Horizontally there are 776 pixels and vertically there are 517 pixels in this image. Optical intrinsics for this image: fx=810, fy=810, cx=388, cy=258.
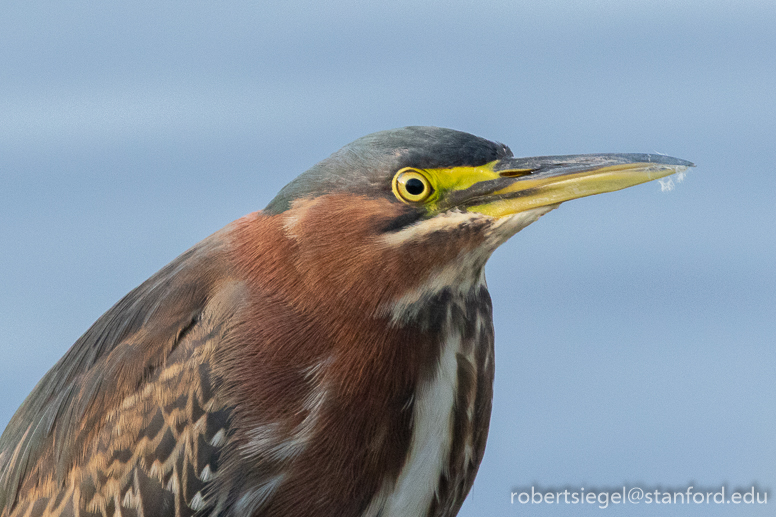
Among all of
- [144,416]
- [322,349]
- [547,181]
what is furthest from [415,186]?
[144,416]

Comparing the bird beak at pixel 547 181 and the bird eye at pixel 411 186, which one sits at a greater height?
the bird eye at pixel 411 186

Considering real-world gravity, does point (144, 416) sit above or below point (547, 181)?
below

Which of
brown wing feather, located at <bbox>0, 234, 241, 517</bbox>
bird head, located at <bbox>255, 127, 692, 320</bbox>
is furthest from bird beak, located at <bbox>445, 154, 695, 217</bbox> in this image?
brown wing feather, located at <bbox>0, 234, 241, 517</bbox>

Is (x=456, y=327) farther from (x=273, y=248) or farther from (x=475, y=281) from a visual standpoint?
(x=273, y=248)

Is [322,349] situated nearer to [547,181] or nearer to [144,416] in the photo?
[144,416]

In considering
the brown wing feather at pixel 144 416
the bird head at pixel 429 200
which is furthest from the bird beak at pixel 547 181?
the brown wing feather at pixel 144 416

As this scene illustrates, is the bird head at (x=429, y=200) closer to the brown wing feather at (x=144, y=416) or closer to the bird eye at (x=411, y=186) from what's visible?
the bird eye at (x=411, y=186)
